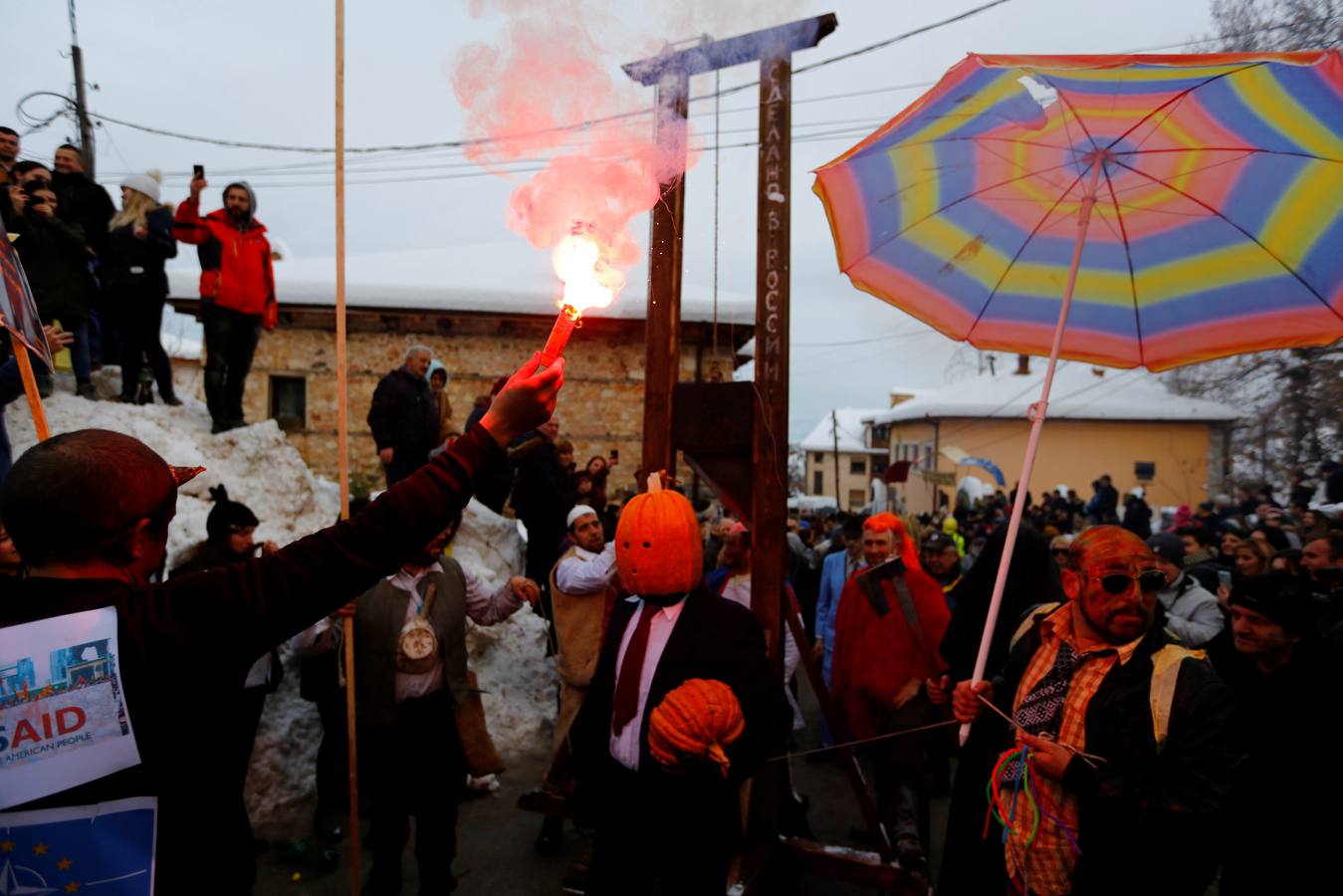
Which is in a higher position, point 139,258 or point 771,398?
point 139,258

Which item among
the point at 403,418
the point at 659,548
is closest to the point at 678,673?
the point at 659,548

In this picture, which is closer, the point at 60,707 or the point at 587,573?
the point at 60,707

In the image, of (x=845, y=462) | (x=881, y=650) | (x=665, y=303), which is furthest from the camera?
(x=845, y=462)

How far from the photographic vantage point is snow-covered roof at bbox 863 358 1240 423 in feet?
94.3

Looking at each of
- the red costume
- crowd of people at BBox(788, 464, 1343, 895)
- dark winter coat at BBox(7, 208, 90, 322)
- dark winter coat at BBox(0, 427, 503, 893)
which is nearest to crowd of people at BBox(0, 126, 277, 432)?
dark winter coat at BBox(7, 208, 90, 322)

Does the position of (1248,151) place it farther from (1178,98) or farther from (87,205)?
(87,205)

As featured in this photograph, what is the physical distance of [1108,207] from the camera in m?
3.46

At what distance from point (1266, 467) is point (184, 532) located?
81.3ft

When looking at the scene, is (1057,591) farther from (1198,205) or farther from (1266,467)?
(1266,467)

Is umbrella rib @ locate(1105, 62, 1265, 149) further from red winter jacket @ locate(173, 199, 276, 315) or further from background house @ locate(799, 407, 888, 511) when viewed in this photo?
background house @ locate(799, 407, 888, 511)

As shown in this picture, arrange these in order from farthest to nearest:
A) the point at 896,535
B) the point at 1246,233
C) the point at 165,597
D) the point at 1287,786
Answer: the point at 896,535, the point at 1246,233, the point at 1287,786, the point at 165,597

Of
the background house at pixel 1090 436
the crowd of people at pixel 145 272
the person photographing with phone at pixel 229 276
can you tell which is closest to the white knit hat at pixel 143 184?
the crowd of people at pixel 145 272

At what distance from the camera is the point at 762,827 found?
170 inches

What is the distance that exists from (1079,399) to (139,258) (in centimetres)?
3132
